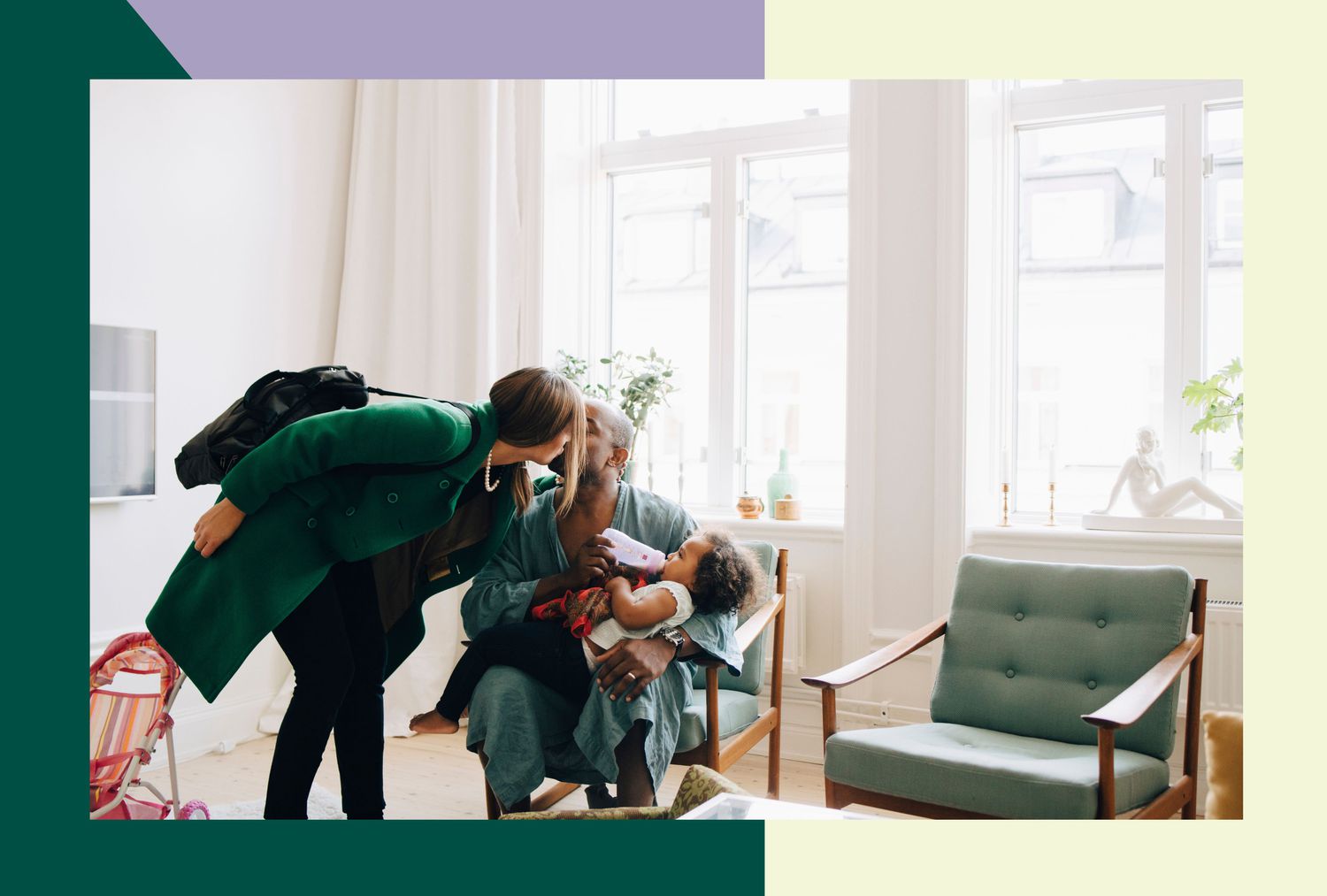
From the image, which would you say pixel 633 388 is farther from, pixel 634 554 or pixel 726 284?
pixel 634 554

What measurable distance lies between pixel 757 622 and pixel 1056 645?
2.52 ft

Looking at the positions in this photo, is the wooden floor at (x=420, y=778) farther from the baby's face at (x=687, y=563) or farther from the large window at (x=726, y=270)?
the large window at (x=726, y=270)

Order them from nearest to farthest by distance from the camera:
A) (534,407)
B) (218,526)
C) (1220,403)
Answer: (218,526) → (534,407) → (1220,403)

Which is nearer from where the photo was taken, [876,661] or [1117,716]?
[1117,716]

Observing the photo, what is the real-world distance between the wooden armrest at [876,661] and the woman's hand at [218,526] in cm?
131

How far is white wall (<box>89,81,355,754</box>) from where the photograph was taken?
3.41m

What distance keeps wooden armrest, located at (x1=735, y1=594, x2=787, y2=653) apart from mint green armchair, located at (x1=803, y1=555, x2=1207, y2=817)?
0.74ft

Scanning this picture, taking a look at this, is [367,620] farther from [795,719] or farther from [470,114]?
[470,114]

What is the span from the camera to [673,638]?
96.6 inches

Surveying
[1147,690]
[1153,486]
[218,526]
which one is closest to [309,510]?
[218,526]

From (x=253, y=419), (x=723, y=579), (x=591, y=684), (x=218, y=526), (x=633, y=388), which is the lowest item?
(x=591, y=684)

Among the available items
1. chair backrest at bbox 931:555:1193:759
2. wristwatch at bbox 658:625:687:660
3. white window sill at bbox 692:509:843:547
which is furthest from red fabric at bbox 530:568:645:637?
white window sill at bbox 692:509:843:547

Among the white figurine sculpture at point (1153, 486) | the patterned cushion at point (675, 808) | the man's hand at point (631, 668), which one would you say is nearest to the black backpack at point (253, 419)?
the man's hand at point (631, 668)

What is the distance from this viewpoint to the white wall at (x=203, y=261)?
3408 millimetres
